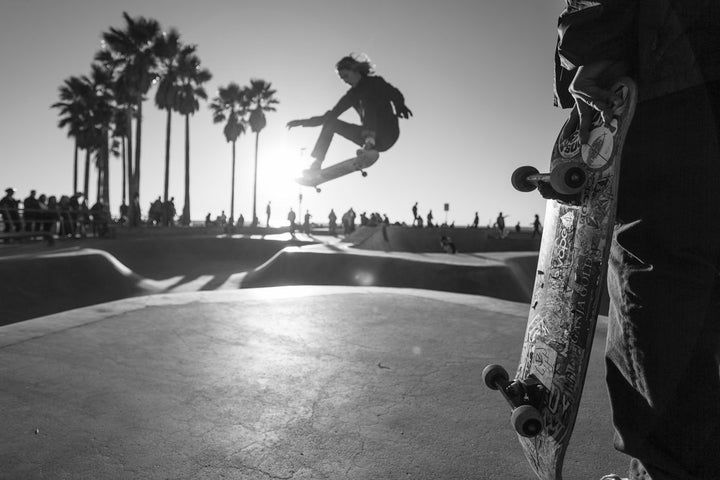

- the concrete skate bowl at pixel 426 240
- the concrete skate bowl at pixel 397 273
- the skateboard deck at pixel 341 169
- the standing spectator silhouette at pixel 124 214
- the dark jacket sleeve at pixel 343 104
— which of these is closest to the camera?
the dark jacket sleeve at pixel 343 104

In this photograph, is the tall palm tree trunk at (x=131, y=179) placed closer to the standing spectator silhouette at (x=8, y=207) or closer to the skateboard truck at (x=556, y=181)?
the standing spectator silhouette at (x=8, y=207)

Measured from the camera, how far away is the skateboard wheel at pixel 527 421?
1168 millimetres

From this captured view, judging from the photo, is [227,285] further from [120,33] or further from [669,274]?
[120,33]

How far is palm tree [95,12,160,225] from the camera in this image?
22.4 metres

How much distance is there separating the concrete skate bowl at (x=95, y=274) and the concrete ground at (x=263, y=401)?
420 cm

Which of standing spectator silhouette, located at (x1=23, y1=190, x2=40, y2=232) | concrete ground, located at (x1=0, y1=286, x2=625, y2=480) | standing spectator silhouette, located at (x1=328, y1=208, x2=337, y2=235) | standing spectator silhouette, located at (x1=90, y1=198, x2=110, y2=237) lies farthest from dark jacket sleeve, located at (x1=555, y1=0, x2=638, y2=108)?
standing spectator silhouette, located at (x1=328, y1=208, x2=337, y2=235)

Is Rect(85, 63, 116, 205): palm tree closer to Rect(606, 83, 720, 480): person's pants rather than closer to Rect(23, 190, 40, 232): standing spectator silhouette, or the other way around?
Rect(23, 190, 40, 232): standing spectator silhouette

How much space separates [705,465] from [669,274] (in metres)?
0.49

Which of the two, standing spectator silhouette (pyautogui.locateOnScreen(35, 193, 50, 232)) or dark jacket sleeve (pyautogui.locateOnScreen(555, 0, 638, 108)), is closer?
dark jacket sleeve (pyautogui.locateOnScreen(555, 0, 638, 108))

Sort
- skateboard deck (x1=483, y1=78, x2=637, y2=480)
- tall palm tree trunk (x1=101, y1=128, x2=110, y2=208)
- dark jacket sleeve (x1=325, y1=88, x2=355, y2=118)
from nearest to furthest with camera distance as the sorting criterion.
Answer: skateboard deck (x1=483, y1=78, x2=637, y2=480)
dark jacket sleeve (x1=325, y1=88, x2=355, y2=118)
tall palm tree trunk (x1=101, y1=128, x2=110, y2=208)

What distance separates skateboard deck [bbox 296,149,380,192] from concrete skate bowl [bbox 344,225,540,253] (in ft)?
37.2

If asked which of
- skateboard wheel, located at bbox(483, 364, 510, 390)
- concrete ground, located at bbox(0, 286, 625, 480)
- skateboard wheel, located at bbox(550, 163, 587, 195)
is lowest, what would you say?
concrete ground, located at bbox(0, 286, 625, 480)

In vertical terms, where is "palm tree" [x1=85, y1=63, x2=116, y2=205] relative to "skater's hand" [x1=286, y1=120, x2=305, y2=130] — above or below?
above

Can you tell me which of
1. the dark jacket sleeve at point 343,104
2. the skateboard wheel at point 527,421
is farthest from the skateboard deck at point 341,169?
the skateboard wheel at point 527,421
